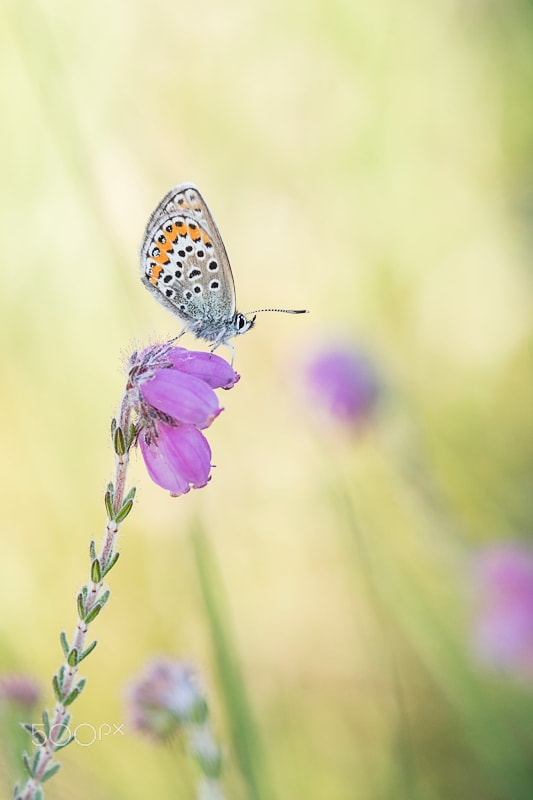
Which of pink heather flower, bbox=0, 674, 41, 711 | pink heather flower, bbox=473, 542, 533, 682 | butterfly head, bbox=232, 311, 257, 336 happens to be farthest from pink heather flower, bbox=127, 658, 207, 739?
pink heather flower, bbox=473, 542, 533, 682

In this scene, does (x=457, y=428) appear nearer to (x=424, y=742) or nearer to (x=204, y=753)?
(x=424, y=742)

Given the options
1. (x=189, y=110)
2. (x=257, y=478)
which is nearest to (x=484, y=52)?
(x=189, y=110)

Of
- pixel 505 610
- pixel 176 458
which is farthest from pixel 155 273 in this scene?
pixel 505 610

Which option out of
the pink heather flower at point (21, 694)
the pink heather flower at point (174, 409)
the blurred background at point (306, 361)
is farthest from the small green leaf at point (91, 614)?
the blurred background at point (306, 361)

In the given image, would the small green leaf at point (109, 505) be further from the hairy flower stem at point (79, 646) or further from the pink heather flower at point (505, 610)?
the pink heather flower at point (505, 610)

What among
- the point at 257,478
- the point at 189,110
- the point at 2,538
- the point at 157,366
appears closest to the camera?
the point at 157,366

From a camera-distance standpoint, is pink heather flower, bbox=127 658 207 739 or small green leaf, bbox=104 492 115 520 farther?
pink heather flower, bbox=127 658 207 739

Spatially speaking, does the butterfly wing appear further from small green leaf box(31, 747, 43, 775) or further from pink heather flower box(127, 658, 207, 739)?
small green leaf box(31, 747, 43, 775)
